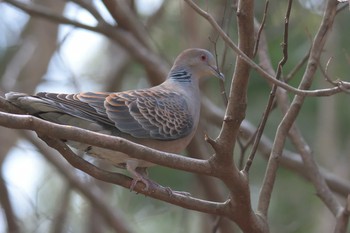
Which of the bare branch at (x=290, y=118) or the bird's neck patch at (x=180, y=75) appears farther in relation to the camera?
the bird's neck patch at (x=180, y=75)

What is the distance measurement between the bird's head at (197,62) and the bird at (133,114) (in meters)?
0.10

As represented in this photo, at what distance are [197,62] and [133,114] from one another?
0.97 meters

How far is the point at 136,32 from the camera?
18.0ft

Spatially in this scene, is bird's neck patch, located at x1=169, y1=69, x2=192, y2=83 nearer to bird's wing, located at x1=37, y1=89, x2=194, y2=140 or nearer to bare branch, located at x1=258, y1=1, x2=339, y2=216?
bird's wing, located at x1=37, y1=89, x2=194, y2=140

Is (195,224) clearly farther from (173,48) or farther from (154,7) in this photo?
(154,7)

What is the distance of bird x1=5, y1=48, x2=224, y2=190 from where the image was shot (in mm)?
3596

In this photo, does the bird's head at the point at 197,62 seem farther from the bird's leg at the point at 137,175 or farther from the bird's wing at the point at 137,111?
the bird's leg at the point at 137,175

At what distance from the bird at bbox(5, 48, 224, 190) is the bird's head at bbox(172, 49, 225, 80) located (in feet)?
0.34

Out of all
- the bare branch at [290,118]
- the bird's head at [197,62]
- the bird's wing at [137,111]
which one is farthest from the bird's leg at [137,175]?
the bird's head at [197,62]

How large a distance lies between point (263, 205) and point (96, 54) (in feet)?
15.8

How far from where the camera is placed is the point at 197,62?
4.90 metres

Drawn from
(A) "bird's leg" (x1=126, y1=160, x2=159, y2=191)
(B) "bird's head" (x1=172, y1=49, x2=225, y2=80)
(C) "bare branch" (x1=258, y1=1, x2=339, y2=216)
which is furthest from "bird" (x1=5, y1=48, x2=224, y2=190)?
(C) "bare branch" (x1=258, y1=1, x2=339, y2=216)

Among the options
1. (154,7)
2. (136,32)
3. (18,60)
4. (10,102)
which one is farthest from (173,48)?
(10,102)

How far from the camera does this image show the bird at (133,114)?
360 centimetres
